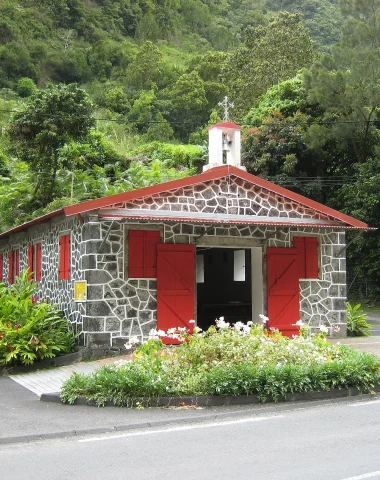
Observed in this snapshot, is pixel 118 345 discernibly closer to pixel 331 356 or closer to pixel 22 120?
pixel 331 356

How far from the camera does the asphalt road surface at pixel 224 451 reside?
6473 mm

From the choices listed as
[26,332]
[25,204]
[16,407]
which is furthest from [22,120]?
[16,407]

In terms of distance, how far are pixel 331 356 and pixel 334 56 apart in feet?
75.7

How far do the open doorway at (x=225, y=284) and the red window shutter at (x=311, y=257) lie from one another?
4.47 ft

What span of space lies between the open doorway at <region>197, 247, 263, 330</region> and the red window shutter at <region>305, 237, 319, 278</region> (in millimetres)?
1361

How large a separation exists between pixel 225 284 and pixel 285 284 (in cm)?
563

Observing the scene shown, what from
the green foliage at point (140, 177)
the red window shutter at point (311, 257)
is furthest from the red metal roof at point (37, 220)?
the green foliage at point (140, 177)

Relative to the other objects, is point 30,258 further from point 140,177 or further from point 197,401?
point 140,177

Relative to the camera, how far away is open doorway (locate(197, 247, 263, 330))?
19.5m

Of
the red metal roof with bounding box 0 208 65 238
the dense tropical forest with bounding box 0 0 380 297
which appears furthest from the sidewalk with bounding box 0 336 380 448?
the dense tropical forest with bounding box 0 0 380 297

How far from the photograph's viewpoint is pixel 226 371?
410 inches

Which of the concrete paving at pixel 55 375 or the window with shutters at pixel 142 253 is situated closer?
the concrete paving at pixel 55 375

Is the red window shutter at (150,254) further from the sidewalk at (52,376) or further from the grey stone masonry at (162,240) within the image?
the sidewalk at (52,376)

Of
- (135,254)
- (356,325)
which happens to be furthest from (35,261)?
(356,325)
